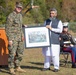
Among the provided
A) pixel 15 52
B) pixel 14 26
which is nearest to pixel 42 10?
pixel 15 52

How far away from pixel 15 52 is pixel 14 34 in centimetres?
54

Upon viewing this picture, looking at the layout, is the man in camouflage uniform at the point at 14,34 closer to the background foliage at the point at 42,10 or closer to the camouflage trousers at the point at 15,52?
the camouflage trousers at the point at 15,52

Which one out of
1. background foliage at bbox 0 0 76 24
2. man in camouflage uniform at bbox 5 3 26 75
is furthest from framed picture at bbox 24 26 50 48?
background foliage at bbox 0 0 76 24

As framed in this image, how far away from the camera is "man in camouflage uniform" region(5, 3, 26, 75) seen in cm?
884

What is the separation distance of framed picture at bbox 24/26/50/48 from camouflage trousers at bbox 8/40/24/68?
287mm

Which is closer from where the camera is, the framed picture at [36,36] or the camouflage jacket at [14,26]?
the camouflage jacket at [14,26]

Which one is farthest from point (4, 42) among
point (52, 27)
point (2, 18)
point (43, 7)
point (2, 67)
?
point (43, 7)

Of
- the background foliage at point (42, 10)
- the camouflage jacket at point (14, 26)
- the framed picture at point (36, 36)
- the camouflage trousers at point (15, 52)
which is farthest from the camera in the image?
the background foliage at point (42, 10)

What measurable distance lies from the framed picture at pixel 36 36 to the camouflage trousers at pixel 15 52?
0.29 meters

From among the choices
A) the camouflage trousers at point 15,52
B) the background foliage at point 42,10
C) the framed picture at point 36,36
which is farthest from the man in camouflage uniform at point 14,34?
the background foliage at point 42,10

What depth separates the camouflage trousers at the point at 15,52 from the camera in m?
8.99

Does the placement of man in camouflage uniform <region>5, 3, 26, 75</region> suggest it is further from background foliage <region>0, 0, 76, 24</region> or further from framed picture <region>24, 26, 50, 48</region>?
background foliage <region>0, 0, 76, 24</region>

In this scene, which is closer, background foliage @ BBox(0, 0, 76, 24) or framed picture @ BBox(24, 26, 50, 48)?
framed picture @ BBox(24, 26, 50, 48)

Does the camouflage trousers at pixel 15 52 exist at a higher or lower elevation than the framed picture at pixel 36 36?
lower
